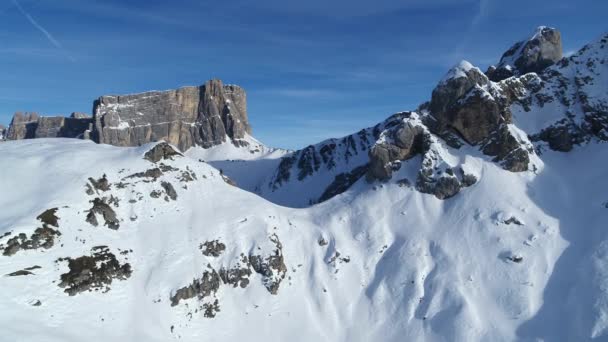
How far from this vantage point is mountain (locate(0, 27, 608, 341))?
45.5 m

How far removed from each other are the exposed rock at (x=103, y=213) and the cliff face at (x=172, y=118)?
405 ft

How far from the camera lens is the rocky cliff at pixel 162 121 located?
17462 centimetres

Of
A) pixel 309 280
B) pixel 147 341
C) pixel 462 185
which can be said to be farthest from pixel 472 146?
pixel 147 341

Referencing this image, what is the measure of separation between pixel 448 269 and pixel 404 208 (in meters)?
11.9

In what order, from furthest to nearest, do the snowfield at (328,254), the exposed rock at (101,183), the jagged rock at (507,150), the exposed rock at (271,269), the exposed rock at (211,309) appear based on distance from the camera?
the jagged rock at (507,150), the exposed rock at (101,183), the exposed rock at (271,269), the exposed rock at (211,309), the snowfield at (328,254)

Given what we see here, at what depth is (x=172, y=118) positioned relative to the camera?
17838 centimetres

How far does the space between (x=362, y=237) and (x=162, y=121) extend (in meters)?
133

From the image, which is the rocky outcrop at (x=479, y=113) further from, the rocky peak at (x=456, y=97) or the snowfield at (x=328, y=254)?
the snowfield at (x=328, y=254)

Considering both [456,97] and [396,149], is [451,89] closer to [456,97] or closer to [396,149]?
[456,97]

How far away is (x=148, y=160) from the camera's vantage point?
206 feet

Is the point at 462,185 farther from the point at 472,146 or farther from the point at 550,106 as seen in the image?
the point at 550,106

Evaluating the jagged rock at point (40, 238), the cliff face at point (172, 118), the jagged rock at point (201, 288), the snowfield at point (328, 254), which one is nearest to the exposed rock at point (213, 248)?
the snowfield at point (328, 254)

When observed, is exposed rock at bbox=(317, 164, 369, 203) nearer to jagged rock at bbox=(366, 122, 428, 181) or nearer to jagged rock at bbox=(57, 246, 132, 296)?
jagged rock at bbox=(366, 122, 428, 181)

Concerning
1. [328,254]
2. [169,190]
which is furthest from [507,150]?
[169,190]
